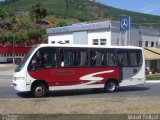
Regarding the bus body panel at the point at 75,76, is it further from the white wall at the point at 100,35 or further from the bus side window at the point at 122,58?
the white wall at the point at 100,35

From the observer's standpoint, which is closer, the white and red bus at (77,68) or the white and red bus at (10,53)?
the white and red bus at (77,68)

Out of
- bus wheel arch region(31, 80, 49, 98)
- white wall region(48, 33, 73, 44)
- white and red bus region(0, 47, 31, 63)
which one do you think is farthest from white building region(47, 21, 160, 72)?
bus wheel arch region(31, 80, 49, 98)

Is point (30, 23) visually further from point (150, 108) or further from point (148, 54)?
point (150, 108)

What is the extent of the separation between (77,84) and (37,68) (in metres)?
2.51

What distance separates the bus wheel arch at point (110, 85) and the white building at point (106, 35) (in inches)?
860

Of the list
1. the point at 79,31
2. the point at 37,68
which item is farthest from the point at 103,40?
the point at 37,68

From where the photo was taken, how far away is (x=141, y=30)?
52.7 m

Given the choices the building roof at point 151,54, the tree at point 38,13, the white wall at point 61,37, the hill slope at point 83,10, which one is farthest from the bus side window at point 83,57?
the hill slope at point 83,10

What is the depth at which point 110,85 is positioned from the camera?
23562mm

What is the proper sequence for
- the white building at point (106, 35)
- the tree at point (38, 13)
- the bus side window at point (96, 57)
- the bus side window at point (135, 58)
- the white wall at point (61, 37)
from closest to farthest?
the bus side window at point (96, 57), the bus side window at point (135, 58), the white building at point (106, 35), the white wall at point (61, 37), the tree at point (38, 13)

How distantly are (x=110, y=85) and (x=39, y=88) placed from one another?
178 inches

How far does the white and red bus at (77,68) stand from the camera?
67.2 feet

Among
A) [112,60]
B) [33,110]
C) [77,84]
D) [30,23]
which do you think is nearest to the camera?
[33,110]

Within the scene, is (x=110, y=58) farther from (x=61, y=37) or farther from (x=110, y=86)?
(x=61, y=37)
